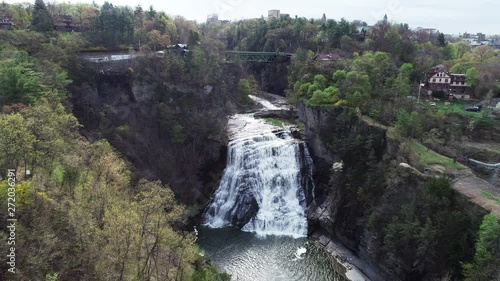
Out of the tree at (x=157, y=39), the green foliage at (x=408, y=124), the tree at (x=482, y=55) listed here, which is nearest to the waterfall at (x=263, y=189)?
the green foliage at (x=408, y=124)

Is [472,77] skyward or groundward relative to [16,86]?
skyward

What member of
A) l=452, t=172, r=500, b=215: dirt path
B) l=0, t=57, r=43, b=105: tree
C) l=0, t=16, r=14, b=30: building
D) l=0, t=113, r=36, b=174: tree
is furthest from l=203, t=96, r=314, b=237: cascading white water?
l=0, t=16, r=14, b=30: building

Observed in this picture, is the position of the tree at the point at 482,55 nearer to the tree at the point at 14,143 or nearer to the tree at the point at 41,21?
the tree at the point at 14,143

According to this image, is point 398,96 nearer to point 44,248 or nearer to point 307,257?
point 307,257

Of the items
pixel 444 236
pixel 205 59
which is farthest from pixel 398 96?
pixel 205 59

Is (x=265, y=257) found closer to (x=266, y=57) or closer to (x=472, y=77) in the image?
(x=472, y=77)

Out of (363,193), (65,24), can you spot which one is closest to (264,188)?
(363,193)
